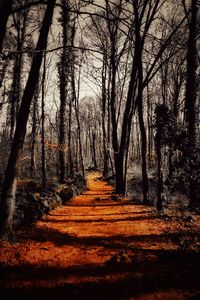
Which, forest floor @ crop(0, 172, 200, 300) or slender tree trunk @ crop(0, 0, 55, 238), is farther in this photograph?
slender tree trunk @ crop(0, 0, 55, 238)

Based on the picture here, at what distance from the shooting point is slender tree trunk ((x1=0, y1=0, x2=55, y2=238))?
214 inches

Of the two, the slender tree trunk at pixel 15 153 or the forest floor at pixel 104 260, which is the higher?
the slender tree trunk at pixel 15 153

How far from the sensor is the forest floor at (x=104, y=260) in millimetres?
3598

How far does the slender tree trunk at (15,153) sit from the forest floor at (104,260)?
525 mm

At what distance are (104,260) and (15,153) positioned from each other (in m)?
3.05

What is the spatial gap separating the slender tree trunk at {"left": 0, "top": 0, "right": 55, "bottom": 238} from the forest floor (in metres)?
0.53

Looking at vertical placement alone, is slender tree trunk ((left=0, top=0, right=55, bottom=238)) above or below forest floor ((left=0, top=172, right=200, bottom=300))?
above

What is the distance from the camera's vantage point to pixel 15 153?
568cm

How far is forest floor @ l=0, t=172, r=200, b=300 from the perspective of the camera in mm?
3598

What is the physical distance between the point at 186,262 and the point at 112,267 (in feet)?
4.53

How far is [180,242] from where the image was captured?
18.1 feet

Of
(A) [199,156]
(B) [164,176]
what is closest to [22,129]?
(A) [199,156]

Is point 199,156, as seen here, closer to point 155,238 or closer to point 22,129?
point 155,238

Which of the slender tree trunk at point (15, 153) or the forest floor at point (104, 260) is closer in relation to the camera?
the forest floor at point (104, 260)
